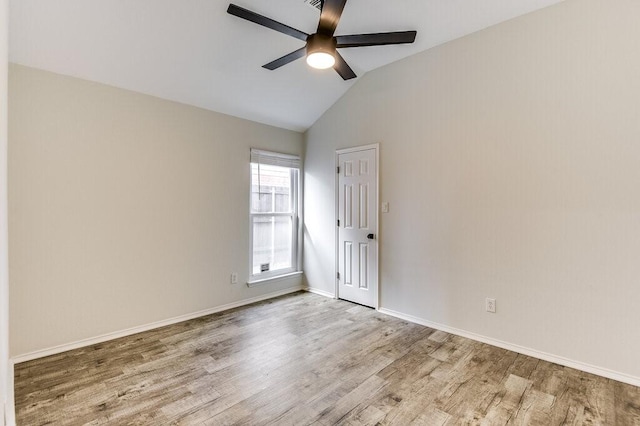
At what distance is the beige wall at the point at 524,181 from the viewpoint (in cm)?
237

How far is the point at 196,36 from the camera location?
2.79 metres

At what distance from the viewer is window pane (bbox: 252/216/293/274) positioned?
427 centimetres

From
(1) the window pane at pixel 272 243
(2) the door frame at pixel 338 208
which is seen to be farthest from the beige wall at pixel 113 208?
(2) the door frame at pixel 338 208

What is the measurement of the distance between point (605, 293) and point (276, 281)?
3.50 m

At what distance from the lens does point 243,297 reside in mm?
4074

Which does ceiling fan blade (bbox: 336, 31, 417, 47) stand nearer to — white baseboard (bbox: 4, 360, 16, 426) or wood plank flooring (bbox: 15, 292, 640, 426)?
wood plank flooring (bbox: 15, 292, 640, 426)

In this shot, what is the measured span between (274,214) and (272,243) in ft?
1.36

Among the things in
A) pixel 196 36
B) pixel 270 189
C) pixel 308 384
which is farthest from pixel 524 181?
pixel 196 36

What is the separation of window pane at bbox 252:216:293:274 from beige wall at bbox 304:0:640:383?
1.51 meters

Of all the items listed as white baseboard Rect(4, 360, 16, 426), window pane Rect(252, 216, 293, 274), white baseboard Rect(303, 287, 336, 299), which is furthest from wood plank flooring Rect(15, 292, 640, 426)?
window pane Rect(252, 216, 293, 274)

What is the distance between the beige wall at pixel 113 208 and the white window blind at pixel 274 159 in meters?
→ 0.17

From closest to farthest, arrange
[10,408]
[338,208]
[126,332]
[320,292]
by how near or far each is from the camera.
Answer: [10,408] → [126,332] → [338,208] → [320,292]

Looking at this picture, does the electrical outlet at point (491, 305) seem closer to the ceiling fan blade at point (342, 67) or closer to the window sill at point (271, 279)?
the ceiling fan blade at point (342, 67)

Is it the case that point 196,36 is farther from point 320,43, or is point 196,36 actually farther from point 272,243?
point 272,243
